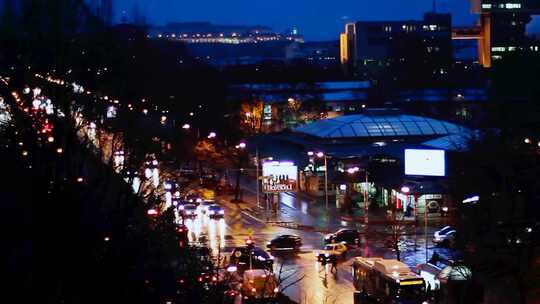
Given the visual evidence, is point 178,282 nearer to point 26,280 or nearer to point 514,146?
point 26,280

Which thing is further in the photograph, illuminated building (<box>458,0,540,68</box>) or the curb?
illuminated building (<box>458,0,540,68</box>)

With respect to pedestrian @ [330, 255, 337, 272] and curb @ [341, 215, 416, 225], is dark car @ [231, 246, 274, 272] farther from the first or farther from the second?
curb @ [341, 215, 416, 225]

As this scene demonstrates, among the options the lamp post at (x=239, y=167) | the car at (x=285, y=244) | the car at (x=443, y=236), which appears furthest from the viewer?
the lamp post at (x=239, y=167)

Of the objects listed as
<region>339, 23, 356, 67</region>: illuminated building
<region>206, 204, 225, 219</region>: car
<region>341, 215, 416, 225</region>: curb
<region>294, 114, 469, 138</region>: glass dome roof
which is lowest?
<region>341, 215, 416, 225</region>: curb

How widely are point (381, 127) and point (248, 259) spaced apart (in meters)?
10.2

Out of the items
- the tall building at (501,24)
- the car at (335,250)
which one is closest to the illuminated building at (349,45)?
the tall building at (501,24)

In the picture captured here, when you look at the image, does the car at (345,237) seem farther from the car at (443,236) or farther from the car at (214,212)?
the car at (214,212)

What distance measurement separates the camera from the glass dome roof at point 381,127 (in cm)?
2021

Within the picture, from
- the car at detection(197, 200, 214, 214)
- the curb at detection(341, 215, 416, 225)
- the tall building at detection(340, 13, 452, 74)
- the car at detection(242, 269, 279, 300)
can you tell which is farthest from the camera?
the tall building at detection(340, 13, 452, 74)

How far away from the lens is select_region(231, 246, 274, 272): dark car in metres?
10.5

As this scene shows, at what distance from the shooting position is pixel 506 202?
956 cm

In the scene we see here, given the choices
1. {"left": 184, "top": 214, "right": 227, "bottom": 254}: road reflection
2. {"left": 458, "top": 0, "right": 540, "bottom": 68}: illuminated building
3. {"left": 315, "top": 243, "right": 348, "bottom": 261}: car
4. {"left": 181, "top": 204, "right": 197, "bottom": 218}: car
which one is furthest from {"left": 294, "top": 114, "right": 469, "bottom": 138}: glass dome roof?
{"left": 458, "top": 0, "right": 540, "bottom": 68}: illuminated building

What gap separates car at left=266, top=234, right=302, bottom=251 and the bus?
9.27 feet

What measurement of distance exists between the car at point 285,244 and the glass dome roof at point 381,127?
7519mm
